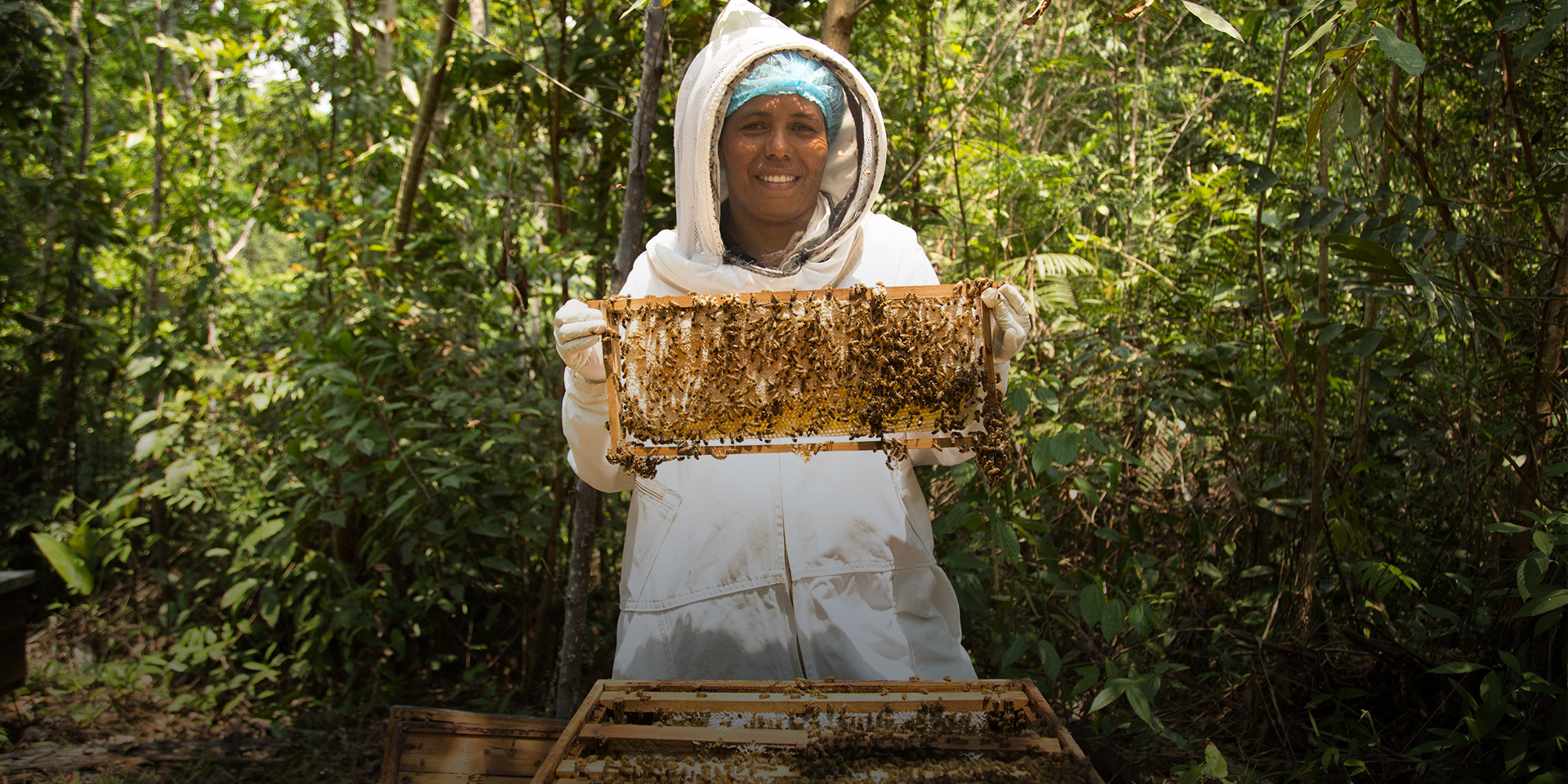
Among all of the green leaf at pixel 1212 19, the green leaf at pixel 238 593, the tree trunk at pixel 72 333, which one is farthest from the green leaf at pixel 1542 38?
the tree trunk at pixel 72 333

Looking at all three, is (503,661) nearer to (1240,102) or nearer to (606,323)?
(606,323)

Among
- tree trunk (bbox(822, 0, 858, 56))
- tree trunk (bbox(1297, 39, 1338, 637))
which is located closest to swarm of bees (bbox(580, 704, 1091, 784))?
tree trunk (bbox(1297, 39, 1338, 637))

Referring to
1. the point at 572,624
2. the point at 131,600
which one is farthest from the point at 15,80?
the point at 572,624

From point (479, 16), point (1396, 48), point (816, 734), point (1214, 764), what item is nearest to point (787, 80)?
point (1396, 48)

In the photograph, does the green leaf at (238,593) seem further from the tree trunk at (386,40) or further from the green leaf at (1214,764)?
the green leaf at (1214,764)

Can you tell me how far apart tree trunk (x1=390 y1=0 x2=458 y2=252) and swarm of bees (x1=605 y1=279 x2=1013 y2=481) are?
7.97 feet

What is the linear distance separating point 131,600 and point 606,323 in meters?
4.44

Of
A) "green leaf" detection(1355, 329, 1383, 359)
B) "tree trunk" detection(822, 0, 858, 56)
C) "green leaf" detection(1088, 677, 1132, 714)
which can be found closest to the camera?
"green leaf" detection(1088, 677, 1132, 714)

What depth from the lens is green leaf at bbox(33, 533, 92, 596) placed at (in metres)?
4.13

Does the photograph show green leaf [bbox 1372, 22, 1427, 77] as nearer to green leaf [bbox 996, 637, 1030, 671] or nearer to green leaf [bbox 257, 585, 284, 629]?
green leaf [bbox 996, 637, 1030, 671]

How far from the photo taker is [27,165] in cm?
522

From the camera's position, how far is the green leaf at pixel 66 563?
413 cm

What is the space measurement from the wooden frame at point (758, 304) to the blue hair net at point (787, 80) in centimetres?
61

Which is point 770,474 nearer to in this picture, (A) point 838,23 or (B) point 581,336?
(B) point 581,336
